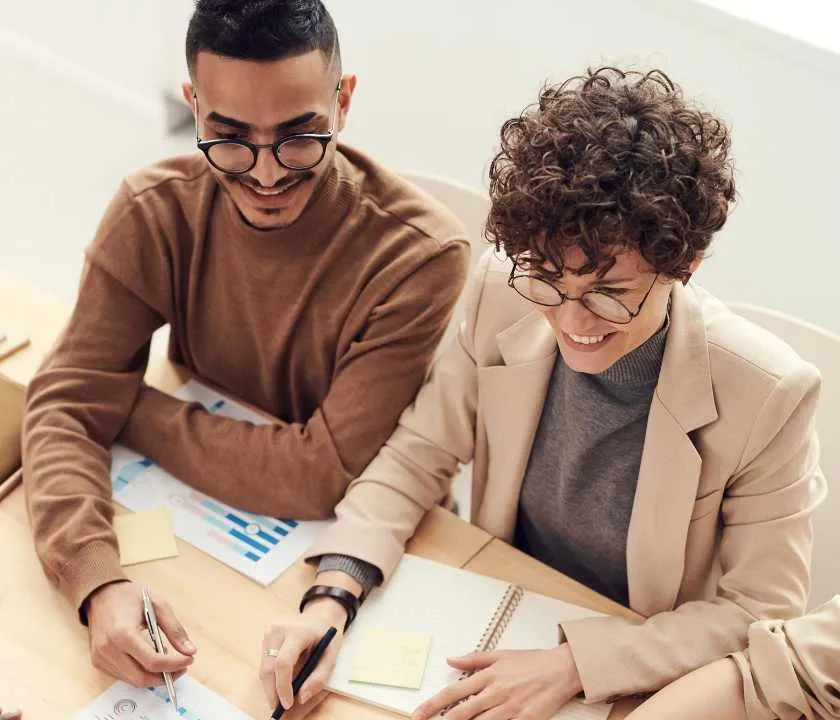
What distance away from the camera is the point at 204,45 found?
59.8 inches

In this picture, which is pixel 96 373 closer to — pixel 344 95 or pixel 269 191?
pixel 269 191

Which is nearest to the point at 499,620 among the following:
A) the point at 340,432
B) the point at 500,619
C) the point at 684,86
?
the point at 500,619

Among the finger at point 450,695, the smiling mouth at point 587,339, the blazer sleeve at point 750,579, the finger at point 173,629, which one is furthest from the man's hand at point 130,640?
the smiling mouth at point 587,339

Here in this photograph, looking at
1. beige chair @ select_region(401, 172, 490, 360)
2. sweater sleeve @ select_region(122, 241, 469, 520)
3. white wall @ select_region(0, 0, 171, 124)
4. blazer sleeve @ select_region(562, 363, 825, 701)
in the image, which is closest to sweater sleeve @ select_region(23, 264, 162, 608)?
sweater sleeve @ select_region(122, 241, 469, 520)

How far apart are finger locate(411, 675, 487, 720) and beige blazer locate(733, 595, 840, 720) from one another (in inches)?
13.3

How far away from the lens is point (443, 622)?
151 cm

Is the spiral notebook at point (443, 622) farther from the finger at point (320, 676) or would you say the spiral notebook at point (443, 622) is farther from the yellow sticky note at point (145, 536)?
the yellow sticky note at point (145, 536)

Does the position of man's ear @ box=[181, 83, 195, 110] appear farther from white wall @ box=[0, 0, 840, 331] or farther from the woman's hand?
the woman's hand

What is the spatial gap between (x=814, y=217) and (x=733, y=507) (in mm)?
998

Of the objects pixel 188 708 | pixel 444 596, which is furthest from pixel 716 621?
pixel 188 708

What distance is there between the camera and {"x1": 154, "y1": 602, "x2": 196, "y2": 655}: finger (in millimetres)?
1444

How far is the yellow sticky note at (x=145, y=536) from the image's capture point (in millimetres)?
1596

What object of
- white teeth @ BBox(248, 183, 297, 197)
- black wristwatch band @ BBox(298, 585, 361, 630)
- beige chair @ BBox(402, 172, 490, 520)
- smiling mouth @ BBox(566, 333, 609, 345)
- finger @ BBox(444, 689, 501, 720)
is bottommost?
black wristwatch band @ BBox(298, 585, 361, 630)

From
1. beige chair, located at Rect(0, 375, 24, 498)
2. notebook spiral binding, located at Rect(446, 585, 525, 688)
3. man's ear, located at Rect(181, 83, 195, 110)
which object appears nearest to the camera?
notebook spiral binding, located at Rect(446, 585, 525, 688)
